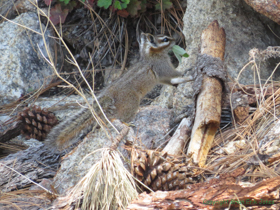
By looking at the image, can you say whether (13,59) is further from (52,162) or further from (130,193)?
(130,193)

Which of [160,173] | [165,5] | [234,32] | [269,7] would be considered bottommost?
[160,173]

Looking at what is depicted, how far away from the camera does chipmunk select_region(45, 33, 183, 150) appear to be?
124 inches

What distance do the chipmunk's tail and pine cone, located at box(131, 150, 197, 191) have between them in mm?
1070

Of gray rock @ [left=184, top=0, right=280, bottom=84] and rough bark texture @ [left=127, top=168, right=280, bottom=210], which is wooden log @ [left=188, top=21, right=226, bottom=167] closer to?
rough bark texture @ [left=127, top=168, right=280, bottom=210]

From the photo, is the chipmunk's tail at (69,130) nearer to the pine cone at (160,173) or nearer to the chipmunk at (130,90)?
the chipmunk at (130,90)

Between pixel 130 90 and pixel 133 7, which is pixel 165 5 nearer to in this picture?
pixel 133 7

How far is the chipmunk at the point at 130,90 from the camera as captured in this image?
10.3ft

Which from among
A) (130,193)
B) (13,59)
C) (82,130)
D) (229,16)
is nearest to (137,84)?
(82,130)

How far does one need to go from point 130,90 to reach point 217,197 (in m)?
2.58

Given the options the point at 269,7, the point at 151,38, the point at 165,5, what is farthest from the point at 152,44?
the point at 269,7

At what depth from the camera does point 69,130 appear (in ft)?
10.3

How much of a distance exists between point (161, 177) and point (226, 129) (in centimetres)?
93

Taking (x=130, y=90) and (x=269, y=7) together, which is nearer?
(x=269, y=7)

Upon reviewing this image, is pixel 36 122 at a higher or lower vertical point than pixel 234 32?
lower
